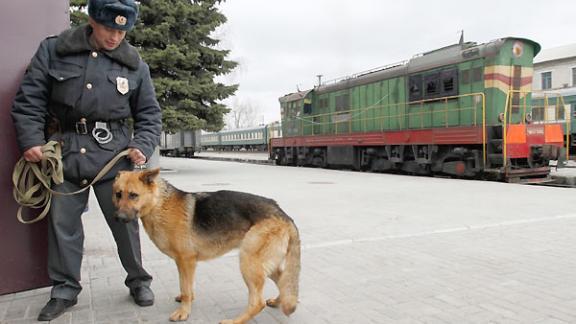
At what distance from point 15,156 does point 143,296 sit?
152 centimetres

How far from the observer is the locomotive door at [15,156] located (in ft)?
11.5

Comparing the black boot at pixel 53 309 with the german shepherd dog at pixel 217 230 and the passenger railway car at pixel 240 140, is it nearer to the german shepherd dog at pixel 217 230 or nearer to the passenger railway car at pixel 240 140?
the german shepherd dog at pixel 217 230

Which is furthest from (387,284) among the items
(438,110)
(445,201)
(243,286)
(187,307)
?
(438,110)

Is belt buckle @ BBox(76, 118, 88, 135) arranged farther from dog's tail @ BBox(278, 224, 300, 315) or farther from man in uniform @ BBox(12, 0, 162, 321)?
dog's tail @ BBox(278, 224, 300, 315)

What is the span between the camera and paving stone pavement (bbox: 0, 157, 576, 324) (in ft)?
10.7

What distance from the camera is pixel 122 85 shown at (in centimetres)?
339

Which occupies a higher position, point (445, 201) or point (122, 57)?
point (122, 57)

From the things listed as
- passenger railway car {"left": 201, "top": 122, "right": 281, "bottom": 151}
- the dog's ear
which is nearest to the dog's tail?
the dog's ear

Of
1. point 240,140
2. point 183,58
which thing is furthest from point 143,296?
point 240,140

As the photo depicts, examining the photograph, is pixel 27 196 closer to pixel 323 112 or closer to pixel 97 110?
pixel 97 110

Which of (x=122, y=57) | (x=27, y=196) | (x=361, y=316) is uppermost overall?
(x=122, y=57)

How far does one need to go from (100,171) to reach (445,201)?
7243 millimetres

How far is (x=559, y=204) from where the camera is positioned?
8.20 metres

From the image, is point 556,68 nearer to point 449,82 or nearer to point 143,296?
point 449,82
